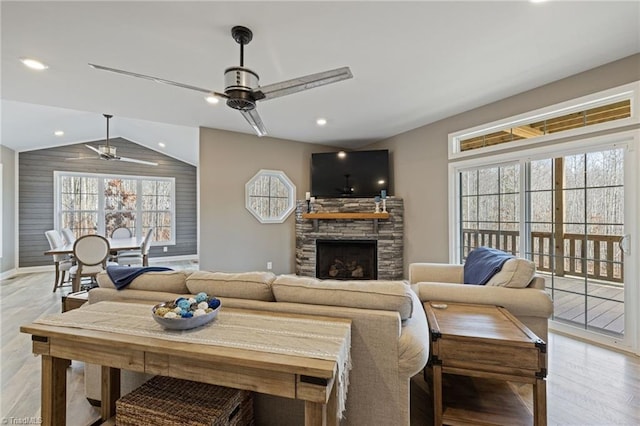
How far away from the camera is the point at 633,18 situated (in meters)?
2.05

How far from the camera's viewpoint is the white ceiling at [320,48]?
1.94m

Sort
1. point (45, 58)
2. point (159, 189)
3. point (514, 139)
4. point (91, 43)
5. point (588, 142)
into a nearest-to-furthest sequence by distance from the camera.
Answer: point (91, 43), point (45, 58), point (588, 142), point (514, 139), point (159, 189)

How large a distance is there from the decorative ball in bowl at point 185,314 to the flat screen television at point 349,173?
406 centimetres

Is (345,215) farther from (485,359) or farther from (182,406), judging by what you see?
(182,406)

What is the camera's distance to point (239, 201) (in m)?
5.05

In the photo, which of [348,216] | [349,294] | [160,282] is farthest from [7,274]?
[349,294]

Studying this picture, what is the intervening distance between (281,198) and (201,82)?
2.86 meters

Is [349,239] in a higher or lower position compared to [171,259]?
higher

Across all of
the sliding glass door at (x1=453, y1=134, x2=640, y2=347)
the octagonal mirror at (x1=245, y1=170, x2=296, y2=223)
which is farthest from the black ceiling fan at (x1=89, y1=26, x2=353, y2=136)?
the octagonal mirror at (x1=245, y1=170, x2=296, y2=223)

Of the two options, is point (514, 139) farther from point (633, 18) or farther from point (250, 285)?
point (250, 285)

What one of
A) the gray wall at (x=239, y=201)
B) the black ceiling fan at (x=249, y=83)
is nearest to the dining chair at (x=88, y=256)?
the gray wall at (x=239, y=201)

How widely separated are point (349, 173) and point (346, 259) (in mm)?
1600

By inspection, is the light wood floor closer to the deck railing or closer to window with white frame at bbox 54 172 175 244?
the deck railing

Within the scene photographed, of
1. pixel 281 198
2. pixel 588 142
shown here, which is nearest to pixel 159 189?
pixel 281 198
